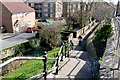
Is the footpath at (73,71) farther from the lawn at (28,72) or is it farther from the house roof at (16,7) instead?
the house roof at (16,7)

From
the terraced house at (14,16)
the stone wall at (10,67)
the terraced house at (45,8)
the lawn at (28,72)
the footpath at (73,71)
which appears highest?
the terraced house at (45,8)

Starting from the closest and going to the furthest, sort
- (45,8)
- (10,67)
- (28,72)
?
(28,72), (10,67), (45,8)

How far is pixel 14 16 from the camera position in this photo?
34.7 metres

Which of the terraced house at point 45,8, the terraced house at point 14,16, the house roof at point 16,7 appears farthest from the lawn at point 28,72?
the terraced house at point 45,8

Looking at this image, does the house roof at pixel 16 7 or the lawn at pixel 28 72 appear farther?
the house roof at pixel 16 7

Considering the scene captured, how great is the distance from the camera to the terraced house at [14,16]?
1339 inches

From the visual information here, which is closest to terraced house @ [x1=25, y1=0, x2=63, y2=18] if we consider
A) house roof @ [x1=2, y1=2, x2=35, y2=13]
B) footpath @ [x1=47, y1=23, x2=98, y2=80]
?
house roof @ [x1=2, y1=2, x2=35, y2=13]

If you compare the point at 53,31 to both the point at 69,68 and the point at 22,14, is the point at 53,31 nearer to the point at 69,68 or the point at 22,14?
the point at 69,68

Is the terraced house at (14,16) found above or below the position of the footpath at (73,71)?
above

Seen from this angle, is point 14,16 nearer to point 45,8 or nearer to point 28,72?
point 45,8

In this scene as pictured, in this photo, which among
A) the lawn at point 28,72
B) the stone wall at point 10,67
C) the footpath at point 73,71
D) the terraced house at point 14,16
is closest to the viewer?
the footpath at point 73,71

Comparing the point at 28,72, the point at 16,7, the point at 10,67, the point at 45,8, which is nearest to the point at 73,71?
the point at 28,72

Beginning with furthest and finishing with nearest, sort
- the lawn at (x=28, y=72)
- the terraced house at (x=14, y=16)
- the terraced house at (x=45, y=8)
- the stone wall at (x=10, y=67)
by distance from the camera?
the terraced house at (x=45, y=8), the terraced house at (x=14, y=16), the stone wall at (x=10, y=67), the lawn at (x=28, y=72)

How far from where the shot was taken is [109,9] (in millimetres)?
34844
